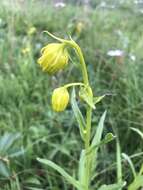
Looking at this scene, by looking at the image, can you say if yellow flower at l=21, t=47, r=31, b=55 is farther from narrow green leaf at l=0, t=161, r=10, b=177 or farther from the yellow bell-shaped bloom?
the yellow bell-shaped bloom

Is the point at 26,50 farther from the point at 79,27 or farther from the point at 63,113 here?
the point at 63,113

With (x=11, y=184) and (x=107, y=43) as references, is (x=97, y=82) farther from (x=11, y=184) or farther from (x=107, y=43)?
(x=11, y=184)

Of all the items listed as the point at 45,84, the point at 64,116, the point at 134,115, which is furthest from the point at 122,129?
the point at 45,84

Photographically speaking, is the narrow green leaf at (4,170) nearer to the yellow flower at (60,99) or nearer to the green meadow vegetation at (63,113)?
the green meadow vegetation at (63,113)

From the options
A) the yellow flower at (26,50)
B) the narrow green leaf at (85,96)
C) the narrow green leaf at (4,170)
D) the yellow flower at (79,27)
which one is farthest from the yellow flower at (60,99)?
the yellow flower at (79,27)

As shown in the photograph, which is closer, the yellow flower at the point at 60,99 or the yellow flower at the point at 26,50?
the yellow flower at the point at 60,99

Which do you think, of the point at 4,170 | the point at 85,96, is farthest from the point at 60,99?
the point at 4,170

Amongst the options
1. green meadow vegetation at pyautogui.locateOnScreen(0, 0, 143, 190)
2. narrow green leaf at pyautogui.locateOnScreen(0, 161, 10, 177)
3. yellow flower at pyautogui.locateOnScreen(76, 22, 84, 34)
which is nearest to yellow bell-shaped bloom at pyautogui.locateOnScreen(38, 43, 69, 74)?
green meadow vegetation at pyautogui.locateOnScreen(0, 0, 143, 190)
